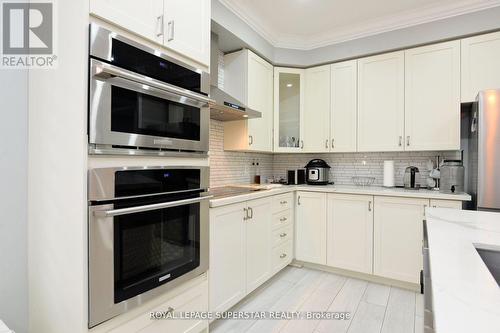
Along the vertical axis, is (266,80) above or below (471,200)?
above

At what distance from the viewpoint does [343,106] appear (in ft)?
10.5

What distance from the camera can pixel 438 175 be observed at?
9.13 ft

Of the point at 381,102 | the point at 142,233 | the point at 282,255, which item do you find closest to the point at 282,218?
the point at 282,255

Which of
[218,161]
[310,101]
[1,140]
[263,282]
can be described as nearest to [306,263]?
[263,282]

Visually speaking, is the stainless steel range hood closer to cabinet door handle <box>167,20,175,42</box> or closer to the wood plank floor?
cabinet door handle <box>167,20,175,42</box>

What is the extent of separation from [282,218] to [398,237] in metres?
1.15

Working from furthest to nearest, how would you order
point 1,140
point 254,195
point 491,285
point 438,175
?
point 438,175, point 254,195, point 1,140, point 491,285

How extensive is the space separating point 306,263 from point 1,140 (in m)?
2.93

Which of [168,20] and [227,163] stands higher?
[168,20]

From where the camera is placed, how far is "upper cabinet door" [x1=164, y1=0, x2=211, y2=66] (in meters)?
1.46

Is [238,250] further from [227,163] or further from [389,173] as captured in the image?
[389,173]

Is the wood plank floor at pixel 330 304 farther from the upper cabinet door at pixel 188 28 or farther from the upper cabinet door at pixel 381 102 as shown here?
the upper cabinet door at pixel 188 28

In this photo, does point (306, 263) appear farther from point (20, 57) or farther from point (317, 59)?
point (20, 57)

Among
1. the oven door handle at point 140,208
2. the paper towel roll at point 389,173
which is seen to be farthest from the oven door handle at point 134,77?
the paper towel roll at point 389,173
